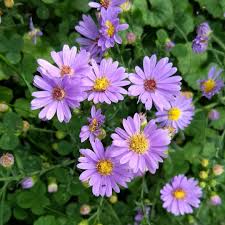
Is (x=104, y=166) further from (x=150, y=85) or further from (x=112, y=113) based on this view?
(x=150, y=85)

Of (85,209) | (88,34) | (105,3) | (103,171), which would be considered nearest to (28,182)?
(85,209)

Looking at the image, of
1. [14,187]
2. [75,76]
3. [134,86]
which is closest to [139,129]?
[134,86]

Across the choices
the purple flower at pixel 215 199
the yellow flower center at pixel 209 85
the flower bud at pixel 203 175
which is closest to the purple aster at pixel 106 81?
the yellow flower center at pixel 209 85

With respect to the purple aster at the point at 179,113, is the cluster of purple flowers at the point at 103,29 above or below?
above

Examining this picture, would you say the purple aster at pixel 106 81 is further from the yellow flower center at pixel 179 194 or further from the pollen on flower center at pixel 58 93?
the yellow flower center at pixel 179 194

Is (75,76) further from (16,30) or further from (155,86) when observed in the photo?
(16,30)

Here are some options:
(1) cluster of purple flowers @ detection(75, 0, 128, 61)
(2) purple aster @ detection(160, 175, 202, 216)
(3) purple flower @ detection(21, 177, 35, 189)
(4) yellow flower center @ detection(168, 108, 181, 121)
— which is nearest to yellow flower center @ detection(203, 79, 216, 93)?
(4) yellow flower center @ detection(168, 108, 181, 121)
